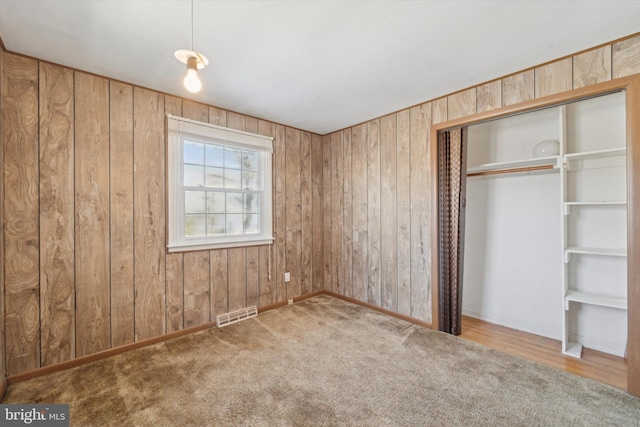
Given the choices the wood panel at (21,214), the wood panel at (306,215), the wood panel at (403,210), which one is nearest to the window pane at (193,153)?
the wood panel at (21,214)

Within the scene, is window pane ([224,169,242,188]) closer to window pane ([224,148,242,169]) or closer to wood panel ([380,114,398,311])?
window pane ([224,148,242,169])

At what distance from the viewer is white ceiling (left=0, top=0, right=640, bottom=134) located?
156cm

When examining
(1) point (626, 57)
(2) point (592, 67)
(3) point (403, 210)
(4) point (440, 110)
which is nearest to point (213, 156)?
(3) point (403, 210)

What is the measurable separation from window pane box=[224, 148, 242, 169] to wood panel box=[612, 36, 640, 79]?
3358 mm

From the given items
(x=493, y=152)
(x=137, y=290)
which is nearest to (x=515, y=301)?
(x=493, y=152)

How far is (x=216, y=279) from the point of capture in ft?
9.78

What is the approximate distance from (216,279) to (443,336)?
8.09 feet

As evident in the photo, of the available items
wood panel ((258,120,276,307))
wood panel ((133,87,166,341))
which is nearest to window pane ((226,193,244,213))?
wood panel ((258,120,276,307))

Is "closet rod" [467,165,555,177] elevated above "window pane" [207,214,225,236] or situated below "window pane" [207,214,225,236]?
above

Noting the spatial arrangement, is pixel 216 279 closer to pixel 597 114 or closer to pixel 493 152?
pixel 493 152

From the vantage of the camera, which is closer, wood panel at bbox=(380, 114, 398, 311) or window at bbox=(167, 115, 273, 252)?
window at bbox=(167, 115, 273, 252)

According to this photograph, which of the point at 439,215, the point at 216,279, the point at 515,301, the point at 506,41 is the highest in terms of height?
the point at 506,41

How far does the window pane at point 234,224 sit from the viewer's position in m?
3.18

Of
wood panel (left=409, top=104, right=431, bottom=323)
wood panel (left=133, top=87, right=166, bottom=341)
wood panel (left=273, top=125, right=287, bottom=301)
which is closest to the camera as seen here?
wood panel (left=133, top=87, right=166, bottom=341)
